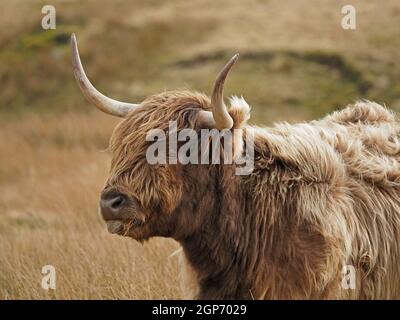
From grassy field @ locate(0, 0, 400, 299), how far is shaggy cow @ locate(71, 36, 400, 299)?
6.62 ft

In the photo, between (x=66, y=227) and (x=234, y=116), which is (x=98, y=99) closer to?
(x=234, y=116)

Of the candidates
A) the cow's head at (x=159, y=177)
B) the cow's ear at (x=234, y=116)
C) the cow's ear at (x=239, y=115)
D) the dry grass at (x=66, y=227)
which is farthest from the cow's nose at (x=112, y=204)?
the dry grass at (x=66, y=227)

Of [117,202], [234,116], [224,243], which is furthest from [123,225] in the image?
[234,116]

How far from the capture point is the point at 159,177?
16.6ft

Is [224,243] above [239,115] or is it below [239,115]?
below

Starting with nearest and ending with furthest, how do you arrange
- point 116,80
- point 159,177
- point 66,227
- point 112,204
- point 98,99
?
point 112,204 < point 159,177 < point 98,99 < point 66,227 < point 116,80

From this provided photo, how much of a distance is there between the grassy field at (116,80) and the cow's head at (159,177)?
2.06m

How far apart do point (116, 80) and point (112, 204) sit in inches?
716

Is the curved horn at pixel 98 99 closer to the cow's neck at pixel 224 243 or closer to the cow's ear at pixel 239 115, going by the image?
the cow's ear at pixel 239 115

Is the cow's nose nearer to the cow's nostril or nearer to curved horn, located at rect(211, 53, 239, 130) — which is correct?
the cow's nostril

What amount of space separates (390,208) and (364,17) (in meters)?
18.6

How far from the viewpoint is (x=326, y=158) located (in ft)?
17.8

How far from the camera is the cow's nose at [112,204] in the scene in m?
4.94
